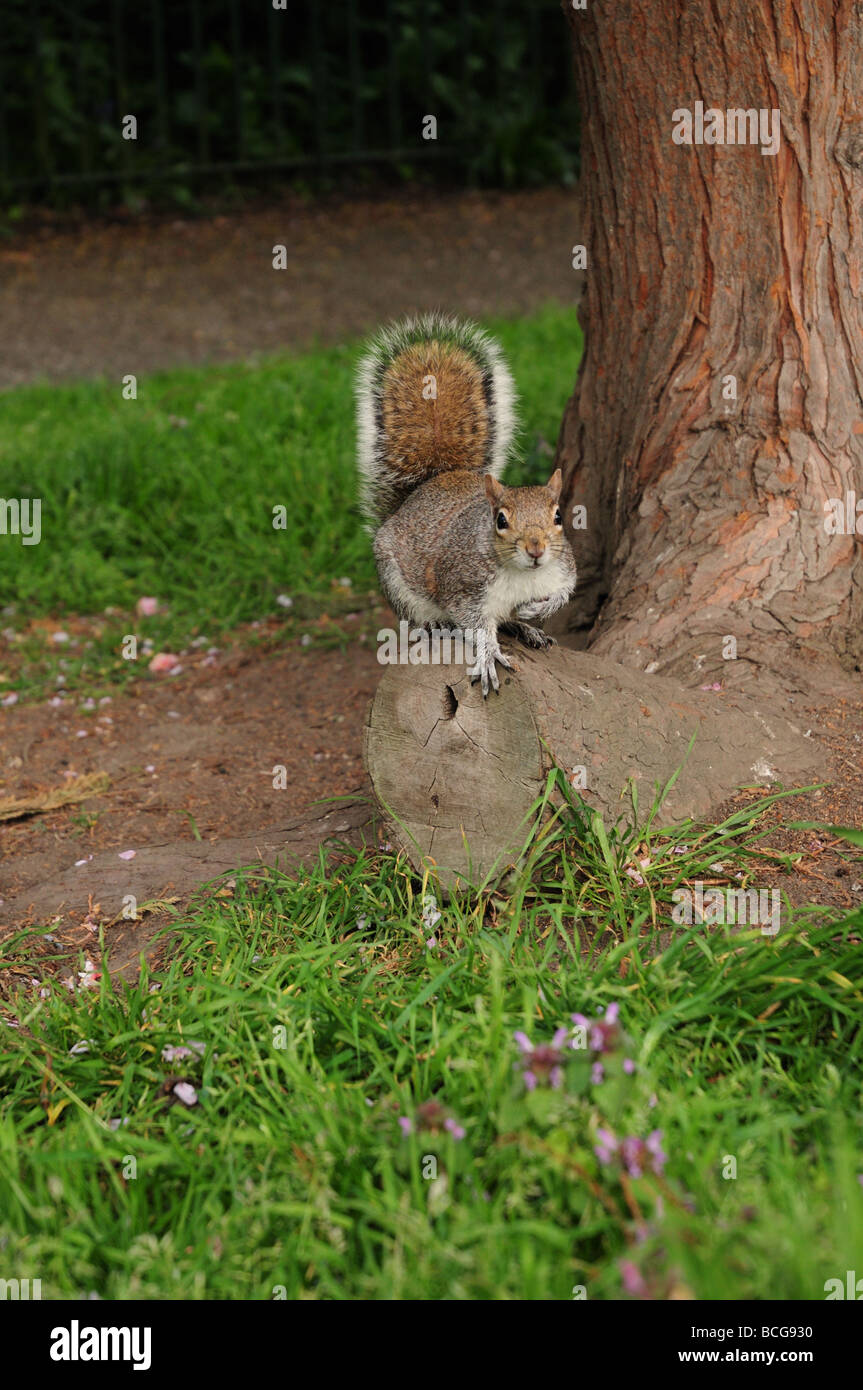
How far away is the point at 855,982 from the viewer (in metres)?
2.21

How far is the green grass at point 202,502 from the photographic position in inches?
190

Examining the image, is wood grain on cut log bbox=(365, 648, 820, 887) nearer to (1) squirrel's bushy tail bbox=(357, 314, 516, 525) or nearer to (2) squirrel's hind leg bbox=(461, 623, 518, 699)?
(2) squirrel's hind leg bbox=(461, 623, 518, 699)

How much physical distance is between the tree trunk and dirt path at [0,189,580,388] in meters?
4.15

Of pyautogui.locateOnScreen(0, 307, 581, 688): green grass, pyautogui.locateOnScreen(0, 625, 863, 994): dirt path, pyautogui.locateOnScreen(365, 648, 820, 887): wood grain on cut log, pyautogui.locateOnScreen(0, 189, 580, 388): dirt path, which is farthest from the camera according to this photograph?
pyautogui.locateOnScreen(0, 189, 580, 388): dirt path

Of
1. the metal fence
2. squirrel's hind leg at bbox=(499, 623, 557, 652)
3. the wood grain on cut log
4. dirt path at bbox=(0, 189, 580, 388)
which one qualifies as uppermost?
the metal fence

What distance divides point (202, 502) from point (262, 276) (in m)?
3.68

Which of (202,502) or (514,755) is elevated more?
(202,502)

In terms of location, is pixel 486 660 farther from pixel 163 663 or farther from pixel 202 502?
pixel 202 502

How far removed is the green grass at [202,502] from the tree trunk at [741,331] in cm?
150

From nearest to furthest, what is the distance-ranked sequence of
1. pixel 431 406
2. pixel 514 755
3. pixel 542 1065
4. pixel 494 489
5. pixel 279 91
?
pixel 542 1065 → pixel 514 755 → pixel 494 489 → pixel 431 406 → pixel 279 91

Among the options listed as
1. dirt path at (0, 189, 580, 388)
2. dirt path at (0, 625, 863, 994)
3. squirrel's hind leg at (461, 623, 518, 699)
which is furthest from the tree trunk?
dirt path at (0, 189, 580, 388)

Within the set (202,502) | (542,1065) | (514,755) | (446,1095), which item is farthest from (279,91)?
(542,1065)

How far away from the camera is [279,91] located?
9.30m

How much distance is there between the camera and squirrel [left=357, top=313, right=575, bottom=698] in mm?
2855
